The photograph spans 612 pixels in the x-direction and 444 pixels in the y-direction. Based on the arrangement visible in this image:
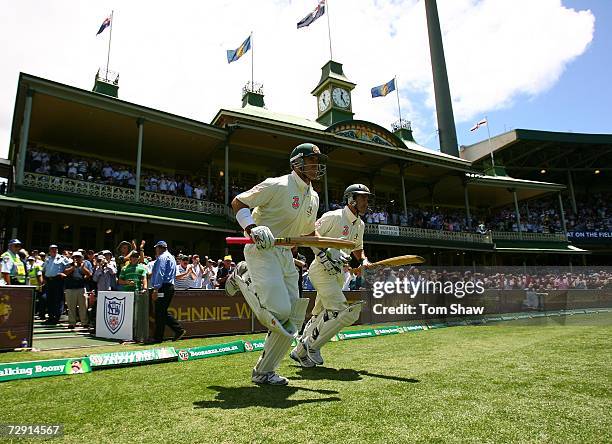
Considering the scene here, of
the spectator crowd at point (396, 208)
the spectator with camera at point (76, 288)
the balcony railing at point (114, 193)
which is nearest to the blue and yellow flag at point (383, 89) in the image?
the spectator crowd at point (396, 208)

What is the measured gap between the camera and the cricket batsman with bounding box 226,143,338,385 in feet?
13.3

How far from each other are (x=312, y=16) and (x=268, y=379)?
30222mm

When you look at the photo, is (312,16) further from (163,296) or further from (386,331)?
(163,296)

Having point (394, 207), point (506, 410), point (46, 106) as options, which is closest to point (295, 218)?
point (506, 410)

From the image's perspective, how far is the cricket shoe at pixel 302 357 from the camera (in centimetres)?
548

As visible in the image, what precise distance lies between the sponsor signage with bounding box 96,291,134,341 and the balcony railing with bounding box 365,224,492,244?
1709 centimetres

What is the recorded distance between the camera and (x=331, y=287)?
5812 millimetres

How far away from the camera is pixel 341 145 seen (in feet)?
76.4

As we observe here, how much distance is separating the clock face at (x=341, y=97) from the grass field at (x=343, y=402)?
2857cm

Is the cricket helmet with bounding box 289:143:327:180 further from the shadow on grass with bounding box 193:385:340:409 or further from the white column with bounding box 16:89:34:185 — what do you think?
the white column with bounding box 16:89:34:185

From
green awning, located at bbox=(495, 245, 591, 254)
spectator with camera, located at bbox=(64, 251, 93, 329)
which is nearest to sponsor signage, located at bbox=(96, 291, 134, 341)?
spectator with camera, located at bbox=(64, 251, 93, 329)

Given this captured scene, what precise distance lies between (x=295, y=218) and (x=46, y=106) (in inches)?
724

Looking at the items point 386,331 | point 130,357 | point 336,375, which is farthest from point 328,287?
point 386,331

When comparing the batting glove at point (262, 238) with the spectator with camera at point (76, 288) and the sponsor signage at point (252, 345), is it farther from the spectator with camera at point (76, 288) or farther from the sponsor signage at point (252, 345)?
the spectator with camera at point (76, 288)
